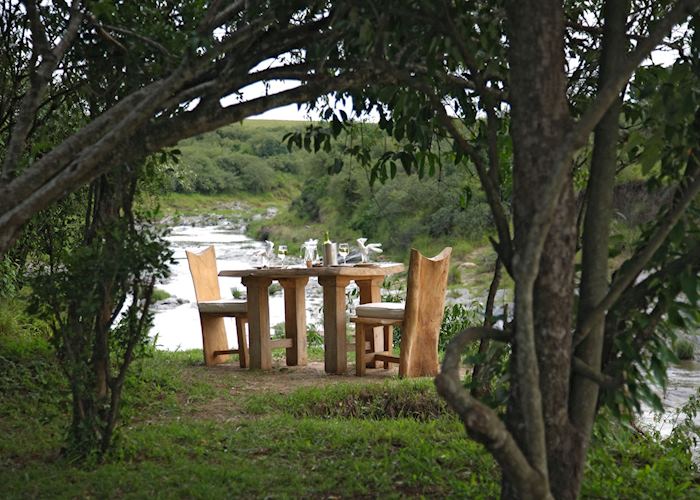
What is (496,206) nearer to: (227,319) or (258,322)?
(258,322)

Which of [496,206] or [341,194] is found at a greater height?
[496,206]

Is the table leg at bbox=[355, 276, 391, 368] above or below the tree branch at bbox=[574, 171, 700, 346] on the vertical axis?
below

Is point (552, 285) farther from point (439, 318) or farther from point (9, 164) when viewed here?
point (439, 318)

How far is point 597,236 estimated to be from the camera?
274 cm

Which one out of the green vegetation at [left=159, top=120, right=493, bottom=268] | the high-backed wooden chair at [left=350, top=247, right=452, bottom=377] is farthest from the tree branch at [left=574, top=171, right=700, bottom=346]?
the high-backed wooden chair at [left=350, top=247, right=452, bottom=377]

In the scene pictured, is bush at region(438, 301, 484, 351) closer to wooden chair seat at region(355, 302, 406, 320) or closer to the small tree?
wooden chair seat at region(355, 302, 406, 320)

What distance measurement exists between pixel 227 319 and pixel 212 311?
586 cm

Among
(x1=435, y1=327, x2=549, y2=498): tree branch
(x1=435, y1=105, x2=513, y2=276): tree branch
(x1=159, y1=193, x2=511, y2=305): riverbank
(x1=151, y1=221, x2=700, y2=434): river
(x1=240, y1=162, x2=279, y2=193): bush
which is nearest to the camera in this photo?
(x1=435, y1=327, x2=549, y2=498): tree branch

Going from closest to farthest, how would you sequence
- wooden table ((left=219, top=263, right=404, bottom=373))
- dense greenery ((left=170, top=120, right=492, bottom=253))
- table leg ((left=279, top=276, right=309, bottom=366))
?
1. wooden table ((left=219, top=263, right=404, bottom=373))
2. table leg ((left=279, top=276, right=309, bottom=366))
3. dense greenery ((left=170, top=120, right=492, bottom=253))

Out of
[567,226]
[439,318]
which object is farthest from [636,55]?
[439,318]

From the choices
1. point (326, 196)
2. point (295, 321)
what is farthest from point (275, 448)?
point (326, 196)

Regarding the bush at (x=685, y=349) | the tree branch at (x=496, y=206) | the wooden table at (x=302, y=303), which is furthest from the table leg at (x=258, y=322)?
the tree branch at (x=496, y=206)

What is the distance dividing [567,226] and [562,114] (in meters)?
0.34

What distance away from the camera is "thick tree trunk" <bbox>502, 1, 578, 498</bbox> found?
252cm
